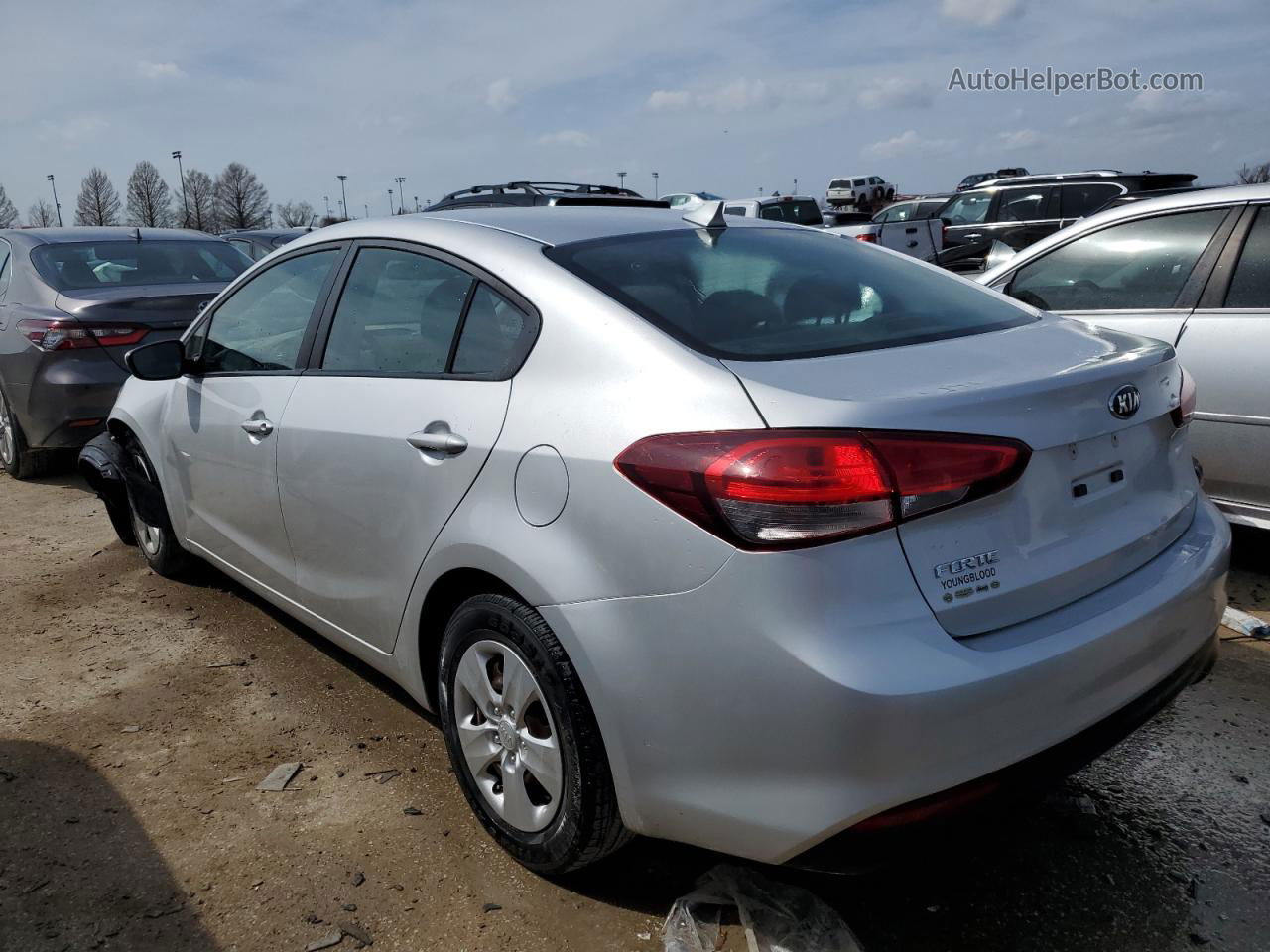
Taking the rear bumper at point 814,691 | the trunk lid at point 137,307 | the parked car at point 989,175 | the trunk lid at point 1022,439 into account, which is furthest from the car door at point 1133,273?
the parked car at point 989,175

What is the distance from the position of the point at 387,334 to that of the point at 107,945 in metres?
1.67

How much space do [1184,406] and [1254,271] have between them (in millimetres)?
2142

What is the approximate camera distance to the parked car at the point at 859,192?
44.9 metres

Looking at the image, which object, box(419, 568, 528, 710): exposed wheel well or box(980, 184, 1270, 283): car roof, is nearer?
box(419, 568, 528, 710): exposed wheel well

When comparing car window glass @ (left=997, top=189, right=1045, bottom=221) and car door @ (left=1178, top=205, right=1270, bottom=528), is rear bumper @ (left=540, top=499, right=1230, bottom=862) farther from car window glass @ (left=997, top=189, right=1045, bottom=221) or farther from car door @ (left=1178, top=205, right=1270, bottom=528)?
car window glass @ (left=997, top=189, right=1045, bottom=221)

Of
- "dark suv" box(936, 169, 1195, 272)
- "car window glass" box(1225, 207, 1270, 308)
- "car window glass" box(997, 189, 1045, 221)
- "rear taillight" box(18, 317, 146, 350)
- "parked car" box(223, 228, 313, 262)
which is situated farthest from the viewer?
"parked car" box(223, 228, 313, 262)

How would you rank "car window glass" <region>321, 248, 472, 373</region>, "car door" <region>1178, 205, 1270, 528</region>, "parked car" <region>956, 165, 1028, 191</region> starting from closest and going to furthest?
1. "car window glass" <region>321, 248, 472, 373</region>
2. "car door" <region>1178, 205, 1270, 528</region>
3. "parked car" <region>956, 165, 1028, 191</region>

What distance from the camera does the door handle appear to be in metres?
2.48

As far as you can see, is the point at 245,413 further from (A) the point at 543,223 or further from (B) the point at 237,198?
(B) the point at 237,198

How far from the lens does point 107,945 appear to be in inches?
92.1

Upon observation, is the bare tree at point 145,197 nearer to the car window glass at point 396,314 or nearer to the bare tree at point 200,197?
the bare tree at point 200,197

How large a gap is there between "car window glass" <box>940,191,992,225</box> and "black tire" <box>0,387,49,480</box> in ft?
40.2

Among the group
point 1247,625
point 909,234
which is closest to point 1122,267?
point 1247,625

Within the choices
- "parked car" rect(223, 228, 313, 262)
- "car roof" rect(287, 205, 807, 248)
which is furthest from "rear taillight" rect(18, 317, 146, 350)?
"parked car" rect(223, 228, 313, 262)
